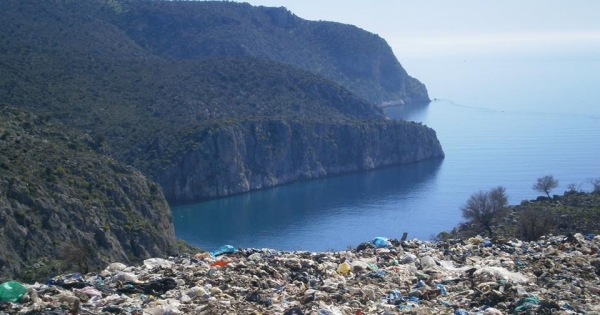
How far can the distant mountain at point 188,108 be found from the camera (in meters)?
55.4

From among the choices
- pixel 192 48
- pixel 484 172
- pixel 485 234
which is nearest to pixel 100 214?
pixel 485 234

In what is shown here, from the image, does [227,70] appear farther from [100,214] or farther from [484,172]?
[100,214]

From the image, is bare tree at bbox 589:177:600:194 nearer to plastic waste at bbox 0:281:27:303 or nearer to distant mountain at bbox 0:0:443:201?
distant mountain at bbox 0:0:443:201

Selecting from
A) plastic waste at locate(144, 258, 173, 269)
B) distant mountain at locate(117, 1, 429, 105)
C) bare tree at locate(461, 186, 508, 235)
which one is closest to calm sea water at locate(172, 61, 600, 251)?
bare tree at locate(461, 186, 508, 235)

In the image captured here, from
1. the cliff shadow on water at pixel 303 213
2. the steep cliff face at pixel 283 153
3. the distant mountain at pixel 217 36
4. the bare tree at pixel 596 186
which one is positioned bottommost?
the cliff shadow on water at pixel 303 213

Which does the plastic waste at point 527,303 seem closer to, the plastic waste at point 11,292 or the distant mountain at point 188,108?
the plastic waste at point 11,292

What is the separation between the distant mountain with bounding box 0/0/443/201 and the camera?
55.4m

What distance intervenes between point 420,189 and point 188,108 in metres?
21.2

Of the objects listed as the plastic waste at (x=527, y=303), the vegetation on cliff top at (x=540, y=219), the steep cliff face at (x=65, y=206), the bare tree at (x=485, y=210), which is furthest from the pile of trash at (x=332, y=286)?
the bare tree at (x=485, y=210)

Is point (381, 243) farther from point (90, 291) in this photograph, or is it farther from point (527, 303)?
point (90, 291)

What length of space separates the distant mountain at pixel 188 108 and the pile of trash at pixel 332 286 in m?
38.5

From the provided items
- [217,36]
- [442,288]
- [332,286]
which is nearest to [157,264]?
[332,286]

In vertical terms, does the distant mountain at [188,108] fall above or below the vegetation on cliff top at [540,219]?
above

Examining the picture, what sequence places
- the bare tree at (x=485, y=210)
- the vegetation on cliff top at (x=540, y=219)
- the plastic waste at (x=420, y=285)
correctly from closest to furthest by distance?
the plastic waste at (x=420, y=285) → the vegetation on cliff top at (x=540, y=219) → the bare tree at (x=485, y=210)
